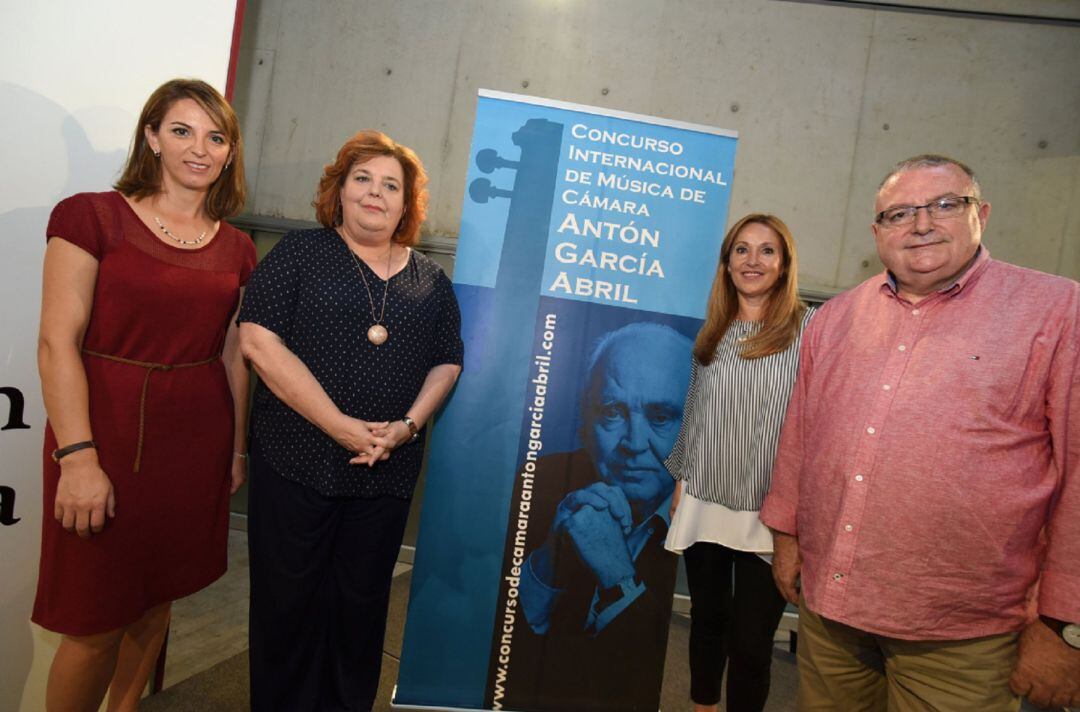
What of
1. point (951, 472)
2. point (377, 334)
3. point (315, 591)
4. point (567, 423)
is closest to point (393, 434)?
point (377, 334)

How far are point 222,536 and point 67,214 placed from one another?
921 millimetres

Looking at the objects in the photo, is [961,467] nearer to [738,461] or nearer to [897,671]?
[897,671]

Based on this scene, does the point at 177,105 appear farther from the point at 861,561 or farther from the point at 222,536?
the point at 861,561

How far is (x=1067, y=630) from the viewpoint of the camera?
1.17 metres

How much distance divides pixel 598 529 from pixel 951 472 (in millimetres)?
1110

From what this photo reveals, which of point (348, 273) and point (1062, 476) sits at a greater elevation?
point (348, 273)

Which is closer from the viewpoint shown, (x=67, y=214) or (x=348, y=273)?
(x=67, y=214)

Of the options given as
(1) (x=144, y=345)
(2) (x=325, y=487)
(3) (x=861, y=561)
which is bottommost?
(2) (x=325, y=487)

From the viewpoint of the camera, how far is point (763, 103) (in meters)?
3.46

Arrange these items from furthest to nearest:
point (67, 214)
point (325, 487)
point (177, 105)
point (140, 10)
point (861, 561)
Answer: point (140, 10) < point (325, 487) < point (177, 105) < point (67, 214) < point (861, 561)

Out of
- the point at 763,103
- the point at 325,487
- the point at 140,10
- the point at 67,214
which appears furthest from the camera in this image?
the point at 763,103

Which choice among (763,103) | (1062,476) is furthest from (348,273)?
(763,103)

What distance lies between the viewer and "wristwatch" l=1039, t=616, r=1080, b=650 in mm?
1166

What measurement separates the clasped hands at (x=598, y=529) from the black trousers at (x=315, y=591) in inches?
21.9
